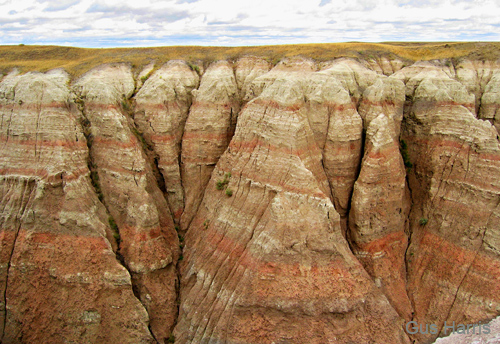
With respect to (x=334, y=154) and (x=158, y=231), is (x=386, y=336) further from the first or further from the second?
(x=158, y=231)

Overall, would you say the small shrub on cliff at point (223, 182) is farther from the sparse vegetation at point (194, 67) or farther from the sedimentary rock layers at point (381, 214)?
the sparse vegetation at point (194, 67)

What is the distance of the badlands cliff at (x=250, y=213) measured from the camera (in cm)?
1919

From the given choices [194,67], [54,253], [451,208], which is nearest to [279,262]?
[451,208]

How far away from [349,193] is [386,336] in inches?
357

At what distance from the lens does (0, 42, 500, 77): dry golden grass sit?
29853 mm

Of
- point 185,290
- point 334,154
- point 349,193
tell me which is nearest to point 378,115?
point 334,154

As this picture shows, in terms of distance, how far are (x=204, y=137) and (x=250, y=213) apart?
7.60m

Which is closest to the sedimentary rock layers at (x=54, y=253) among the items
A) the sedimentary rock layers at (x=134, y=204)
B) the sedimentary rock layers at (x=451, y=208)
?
the sedimentary rock layers at (x=134, y=204)

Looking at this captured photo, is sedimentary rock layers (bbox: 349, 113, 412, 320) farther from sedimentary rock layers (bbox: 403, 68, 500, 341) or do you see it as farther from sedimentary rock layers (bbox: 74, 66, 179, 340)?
sedimentary rock layers (bbox: 74, 66, 179, 340)

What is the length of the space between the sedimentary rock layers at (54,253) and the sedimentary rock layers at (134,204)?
1019 mm

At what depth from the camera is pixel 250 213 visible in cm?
2119

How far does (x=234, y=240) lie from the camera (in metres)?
21.1

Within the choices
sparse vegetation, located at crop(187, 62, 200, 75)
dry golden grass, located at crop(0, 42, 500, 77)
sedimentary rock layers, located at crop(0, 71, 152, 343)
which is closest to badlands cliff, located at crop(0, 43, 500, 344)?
sedimentary rock layers, located at crop(0, 71, 152, 343)

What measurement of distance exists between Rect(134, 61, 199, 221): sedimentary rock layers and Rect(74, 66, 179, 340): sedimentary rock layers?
1.46 m
